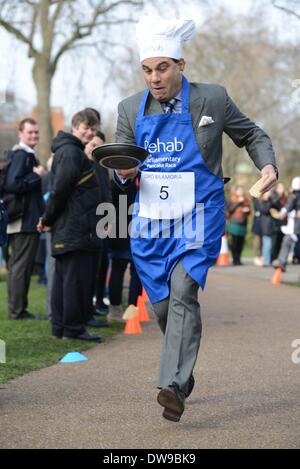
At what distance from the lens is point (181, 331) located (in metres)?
4.99

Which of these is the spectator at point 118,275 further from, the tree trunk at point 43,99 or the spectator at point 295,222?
the tree trunk at point 43,99

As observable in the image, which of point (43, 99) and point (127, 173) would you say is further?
point (43, 99)

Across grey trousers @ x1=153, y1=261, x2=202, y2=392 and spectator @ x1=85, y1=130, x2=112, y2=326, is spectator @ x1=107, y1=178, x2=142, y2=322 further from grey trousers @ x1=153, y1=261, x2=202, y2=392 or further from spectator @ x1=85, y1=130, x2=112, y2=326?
grey trousers @ x1=153, y1=261, x2=202, y2=392

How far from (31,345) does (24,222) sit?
2219 millimetres

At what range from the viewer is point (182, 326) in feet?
16.4

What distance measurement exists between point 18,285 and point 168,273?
5.15 m

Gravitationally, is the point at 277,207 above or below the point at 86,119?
below

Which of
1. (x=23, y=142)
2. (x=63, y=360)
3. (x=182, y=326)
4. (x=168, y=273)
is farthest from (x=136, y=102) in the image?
(x=23, y=142)

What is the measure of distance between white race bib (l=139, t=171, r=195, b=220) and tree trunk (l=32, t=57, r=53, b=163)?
63.9ft

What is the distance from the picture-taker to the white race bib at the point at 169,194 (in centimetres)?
509

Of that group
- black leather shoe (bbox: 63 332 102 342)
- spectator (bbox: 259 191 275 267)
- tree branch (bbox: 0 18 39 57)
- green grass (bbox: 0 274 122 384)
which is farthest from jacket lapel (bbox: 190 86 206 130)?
tree branch (bbox: 0 18 39 57)

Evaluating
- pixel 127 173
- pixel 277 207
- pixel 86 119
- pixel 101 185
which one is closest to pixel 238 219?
pixel 277 207

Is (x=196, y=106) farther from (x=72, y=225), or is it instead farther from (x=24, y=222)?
(x=24, y=222)
